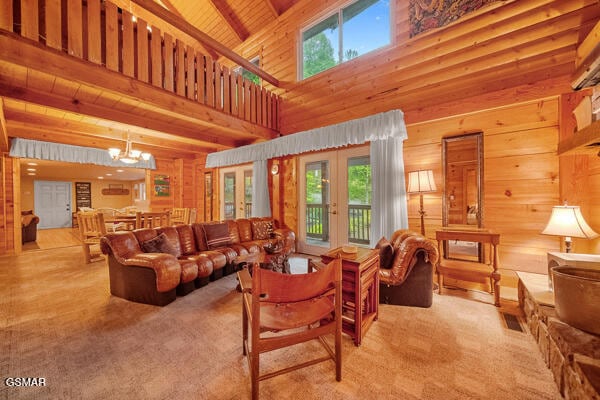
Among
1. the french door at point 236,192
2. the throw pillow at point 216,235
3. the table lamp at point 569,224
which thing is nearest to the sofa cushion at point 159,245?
the throw pillow at point 216,235

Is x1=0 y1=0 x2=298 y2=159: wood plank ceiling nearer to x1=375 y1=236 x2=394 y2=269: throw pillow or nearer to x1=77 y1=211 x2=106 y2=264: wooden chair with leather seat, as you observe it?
x1=77 y1=211 x2=106 y2=264: wooden chair with leather seat

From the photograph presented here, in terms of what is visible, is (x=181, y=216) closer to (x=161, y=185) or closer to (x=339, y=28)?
(x=161, y=185)

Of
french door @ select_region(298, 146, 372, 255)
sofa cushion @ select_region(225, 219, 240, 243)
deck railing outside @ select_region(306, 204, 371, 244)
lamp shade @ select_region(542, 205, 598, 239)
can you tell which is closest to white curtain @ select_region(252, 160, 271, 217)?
french door @ select_region(298, 146, 372, 255)

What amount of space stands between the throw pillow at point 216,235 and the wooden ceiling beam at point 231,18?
4906 mm

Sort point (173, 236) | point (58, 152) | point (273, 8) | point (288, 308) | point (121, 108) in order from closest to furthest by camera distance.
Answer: point (288, 308)
point (173, 236)
point (121, 108)
point (273, 8)
point (58, 152)

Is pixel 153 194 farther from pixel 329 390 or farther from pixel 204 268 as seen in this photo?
pixel 329 390

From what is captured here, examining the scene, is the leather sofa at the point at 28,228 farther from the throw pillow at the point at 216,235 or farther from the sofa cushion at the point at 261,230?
the sofa cushion at the point at 261,230

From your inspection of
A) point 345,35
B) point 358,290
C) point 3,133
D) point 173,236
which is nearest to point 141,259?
point 173,236

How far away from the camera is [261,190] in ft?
16.9

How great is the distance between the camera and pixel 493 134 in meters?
2.84

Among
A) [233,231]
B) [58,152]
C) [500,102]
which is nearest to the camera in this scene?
[500,102]

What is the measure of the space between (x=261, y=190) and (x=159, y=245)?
2621 millimetres

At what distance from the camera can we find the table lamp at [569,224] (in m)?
1.87

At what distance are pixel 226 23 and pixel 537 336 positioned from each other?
7.41m
